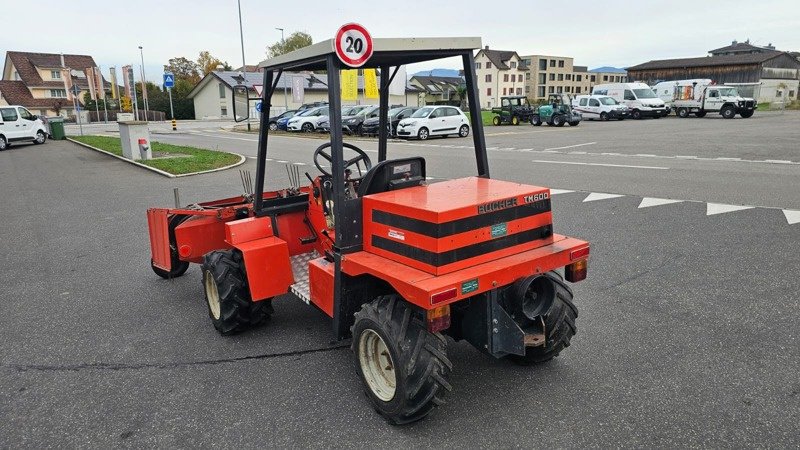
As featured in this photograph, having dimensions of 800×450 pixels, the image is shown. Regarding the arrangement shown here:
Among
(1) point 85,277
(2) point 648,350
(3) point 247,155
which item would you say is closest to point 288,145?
(3) point 247,155

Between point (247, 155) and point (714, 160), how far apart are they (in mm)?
15150

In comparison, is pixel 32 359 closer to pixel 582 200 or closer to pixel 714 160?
pixel 582 200

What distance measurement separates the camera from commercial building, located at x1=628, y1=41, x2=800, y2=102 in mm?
60969

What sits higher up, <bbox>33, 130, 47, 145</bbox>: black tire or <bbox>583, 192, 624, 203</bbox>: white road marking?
<bbox>33, 130, 47, 145</bbox>: black tire

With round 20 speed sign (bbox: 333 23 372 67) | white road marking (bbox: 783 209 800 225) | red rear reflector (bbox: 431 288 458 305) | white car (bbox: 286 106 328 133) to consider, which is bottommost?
white road marking (bbox: 783 209 800 225)

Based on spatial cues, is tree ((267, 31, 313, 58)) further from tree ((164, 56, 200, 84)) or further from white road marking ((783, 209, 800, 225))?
white road marking ((783, 209, 800, 225))

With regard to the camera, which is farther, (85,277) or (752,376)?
(85,277)

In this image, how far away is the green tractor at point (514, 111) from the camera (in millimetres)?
35969

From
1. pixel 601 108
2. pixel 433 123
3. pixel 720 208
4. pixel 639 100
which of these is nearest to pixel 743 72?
pixel 639 100

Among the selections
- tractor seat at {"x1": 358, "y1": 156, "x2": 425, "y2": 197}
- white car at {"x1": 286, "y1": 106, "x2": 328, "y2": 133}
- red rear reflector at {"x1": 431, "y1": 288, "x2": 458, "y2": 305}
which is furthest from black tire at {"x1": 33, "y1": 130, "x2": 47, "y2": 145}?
red rear reflector at {"x1": 431, "y1": 288, "x2": 458, "y2": 305}

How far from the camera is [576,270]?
3639 mm

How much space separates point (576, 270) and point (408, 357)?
4.35ft

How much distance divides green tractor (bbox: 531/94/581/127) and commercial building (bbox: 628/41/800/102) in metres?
35.9

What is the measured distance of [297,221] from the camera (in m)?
4.80
